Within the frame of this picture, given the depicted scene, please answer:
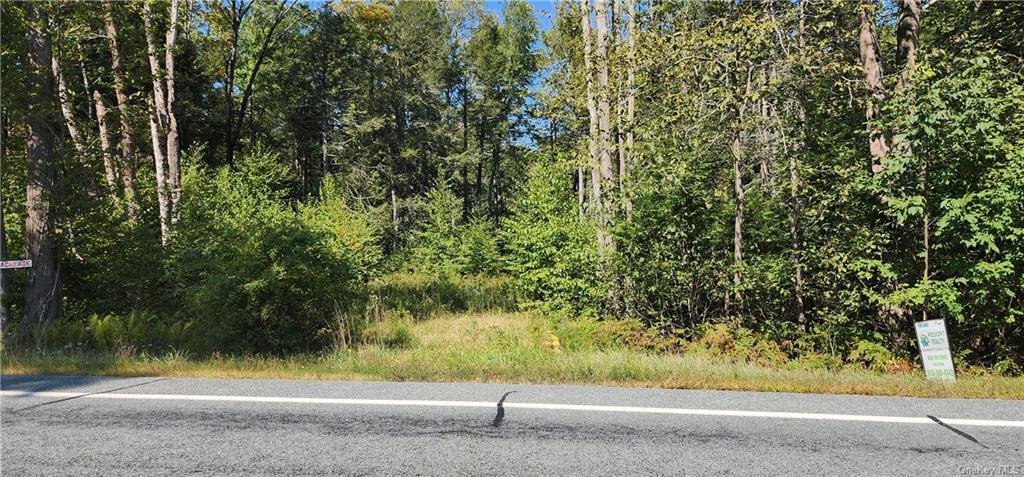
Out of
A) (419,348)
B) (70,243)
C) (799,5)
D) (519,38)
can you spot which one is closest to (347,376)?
(419,348)

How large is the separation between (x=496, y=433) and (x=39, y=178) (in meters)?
12.6

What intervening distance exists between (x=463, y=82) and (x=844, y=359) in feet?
110

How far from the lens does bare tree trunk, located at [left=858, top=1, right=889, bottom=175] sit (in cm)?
880

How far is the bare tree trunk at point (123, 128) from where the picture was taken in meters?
14.4

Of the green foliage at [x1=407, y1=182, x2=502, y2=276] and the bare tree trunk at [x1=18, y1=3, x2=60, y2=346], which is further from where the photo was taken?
the green foliage at [x1=407, y1=182, x2=502, y2=276]

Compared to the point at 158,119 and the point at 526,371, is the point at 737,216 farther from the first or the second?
the point at 158,119

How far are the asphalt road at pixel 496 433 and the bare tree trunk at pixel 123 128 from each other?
427 inches

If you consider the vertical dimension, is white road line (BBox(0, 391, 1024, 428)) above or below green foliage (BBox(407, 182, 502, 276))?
below

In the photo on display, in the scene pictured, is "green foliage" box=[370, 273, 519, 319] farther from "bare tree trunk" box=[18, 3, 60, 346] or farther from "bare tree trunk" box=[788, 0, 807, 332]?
"bare tree trunk" box=[788, 0, 807, 332]

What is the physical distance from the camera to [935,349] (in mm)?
6754

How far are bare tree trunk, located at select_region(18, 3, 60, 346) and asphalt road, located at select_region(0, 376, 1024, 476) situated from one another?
7.45 m

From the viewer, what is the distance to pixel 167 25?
16.1 metres

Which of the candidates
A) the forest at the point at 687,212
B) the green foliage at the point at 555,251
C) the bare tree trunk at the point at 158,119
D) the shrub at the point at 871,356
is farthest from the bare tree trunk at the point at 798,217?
the bare tree trunk at the point at 158,119

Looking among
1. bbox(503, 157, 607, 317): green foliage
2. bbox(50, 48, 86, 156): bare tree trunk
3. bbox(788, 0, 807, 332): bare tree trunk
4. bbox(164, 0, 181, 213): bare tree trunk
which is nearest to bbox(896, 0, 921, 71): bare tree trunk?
bbox(788, 0, 807, 332): bare tree trunk
